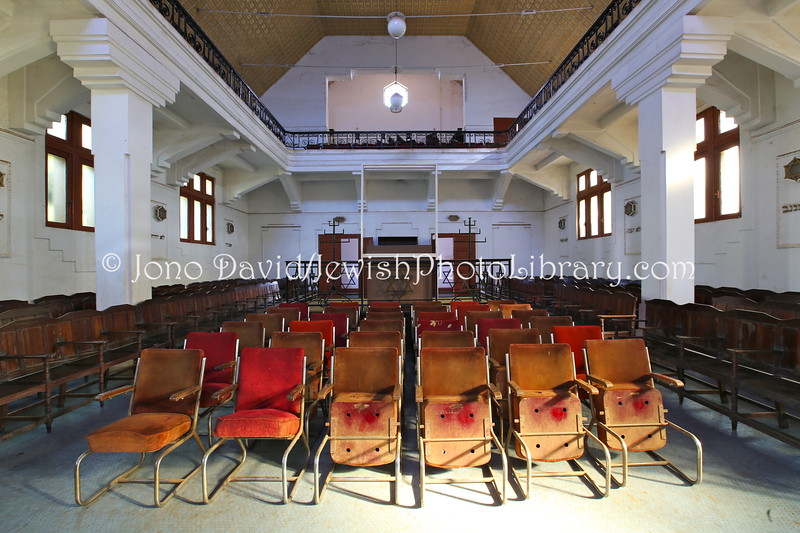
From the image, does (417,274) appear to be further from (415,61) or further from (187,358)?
(415,61)

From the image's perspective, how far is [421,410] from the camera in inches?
110

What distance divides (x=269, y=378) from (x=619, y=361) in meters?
2.68

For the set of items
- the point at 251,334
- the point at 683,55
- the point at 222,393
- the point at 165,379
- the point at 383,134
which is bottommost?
the point at 222,393

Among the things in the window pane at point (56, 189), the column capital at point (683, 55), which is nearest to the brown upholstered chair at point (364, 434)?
the column capital at point (683, 55)

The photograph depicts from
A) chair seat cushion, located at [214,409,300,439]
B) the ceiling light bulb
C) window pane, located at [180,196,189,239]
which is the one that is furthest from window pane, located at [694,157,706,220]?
window pane, located at [180,196,189,239]

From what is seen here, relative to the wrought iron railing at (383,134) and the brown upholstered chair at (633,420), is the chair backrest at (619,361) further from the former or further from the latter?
the wrought iron railing at (383,134)

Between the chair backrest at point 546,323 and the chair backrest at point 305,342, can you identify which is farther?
the chair backrest at point 546,323

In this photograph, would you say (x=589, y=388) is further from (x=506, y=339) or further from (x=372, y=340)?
(x=372, y=340)

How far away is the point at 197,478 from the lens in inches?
103

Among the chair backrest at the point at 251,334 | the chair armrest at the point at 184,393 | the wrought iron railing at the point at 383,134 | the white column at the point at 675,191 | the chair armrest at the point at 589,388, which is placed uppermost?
the wrought iron railing at the point at 383,134

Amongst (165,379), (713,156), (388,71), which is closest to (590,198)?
(713,156)

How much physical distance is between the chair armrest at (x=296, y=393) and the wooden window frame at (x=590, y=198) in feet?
31.5

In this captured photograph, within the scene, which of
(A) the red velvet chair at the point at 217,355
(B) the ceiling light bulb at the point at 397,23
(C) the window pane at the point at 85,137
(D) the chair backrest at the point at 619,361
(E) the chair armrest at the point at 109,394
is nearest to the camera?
(E) the chair armrest at the point at 109,394

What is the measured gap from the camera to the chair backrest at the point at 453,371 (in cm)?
282
